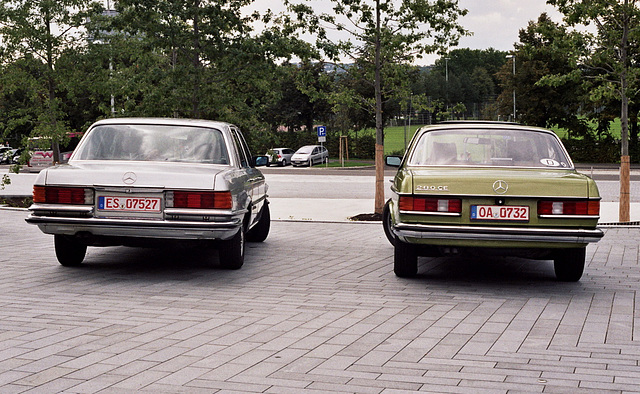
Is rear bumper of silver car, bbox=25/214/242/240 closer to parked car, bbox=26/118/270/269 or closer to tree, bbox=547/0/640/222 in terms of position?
parked car, bbox=26/118/270/269

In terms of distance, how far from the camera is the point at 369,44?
16.8 metres

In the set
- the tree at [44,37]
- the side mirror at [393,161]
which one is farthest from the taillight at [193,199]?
the tree at [44,37]

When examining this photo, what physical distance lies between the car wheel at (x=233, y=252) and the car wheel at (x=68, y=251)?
5.09 feet

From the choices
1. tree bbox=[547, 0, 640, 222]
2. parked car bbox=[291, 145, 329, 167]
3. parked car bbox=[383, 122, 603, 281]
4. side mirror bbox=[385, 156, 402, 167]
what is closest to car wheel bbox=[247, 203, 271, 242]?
side mirror bbox=[385, 156, 402, 167]

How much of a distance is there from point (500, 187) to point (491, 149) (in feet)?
3.64

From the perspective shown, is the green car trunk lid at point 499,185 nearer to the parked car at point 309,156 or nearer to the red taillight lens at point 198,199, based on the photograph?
the red taillight lens at point 198,199

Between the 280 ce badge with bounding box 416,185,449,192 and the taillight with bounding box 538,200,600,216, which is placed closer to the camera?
the taillight with bounding box 538,200,600,216

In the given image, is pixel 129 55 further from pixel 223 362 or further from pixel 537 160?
pixel 223 362

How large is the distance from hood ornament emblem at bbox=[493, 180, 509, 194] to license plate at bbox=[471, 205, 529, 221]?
0.47 ft

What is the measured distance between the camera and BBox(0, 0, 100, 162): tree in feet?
66.5

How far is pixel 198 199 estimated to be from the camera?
7.80 metres

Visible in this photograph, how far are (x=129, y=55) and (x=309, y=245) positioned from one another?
412 inches

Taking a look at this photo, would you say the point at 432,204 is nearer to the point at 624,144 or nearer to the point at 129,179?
the point at 129,179

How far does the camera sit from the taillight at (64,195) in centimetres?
786
